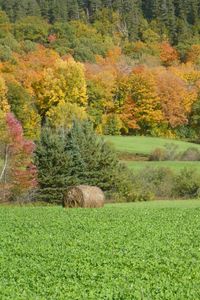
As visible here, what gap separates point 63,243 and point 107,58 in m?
105

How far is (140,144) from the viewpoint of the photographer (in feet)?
250

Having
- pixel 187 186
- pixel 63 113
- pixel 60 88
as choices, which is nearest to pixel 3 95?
pixel 60 88

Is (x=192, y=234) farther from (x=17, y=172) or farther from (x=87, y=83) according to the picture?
(x=87, y=83)

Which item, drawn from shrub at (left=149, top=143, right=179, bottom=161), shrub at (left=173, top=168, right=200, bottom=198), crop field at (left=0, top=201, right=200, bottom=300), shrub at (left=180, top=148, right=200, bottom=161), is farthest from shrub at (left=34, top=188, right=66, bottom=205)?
shrub at (left=180, top=148, right=200, bottom=161)

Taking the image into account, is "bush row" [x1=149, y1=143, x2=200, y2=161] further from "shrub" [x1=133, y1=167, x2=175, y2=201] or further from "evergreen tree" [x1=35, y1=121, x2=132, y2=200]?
"evergreen tree" [x1=35, y1=121, x2=132, y2=200]

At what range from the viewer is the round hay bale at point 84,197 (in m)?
31.4

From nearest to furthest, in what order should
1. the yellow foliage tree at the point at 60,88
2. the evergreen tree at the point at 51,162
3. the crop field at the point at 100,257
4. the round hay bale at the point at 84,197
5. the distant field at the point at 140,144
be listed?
1. the crop field at the point at 100,257
2. the round hay bale at the point at 84,197
3. the evergreen tree at the point at 51,162
4. the distant field at the point at 140,144
5. the yellow foliage tree at the point at 60,88

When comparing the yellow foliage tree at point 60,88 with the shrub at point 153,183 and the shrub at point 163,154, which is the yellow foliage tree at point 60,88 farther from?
the shrub at point 153,183

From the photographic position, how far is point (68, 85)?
87688 millimetres

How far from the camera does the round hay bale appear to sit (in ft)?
103

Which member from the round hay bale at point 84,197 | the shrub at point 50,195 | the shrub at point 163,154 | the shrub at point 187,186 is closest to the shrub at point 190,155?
the shrub at point 163,154

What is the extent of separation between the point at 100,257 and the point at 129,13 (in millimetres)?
142823

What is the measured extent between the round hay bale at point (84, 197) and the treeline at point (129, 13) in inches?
4490

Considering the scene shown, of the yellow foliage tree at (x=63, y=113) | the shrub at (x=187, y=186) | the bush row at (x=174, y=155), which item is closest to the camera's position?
the shrub at (x=187, y=186)
